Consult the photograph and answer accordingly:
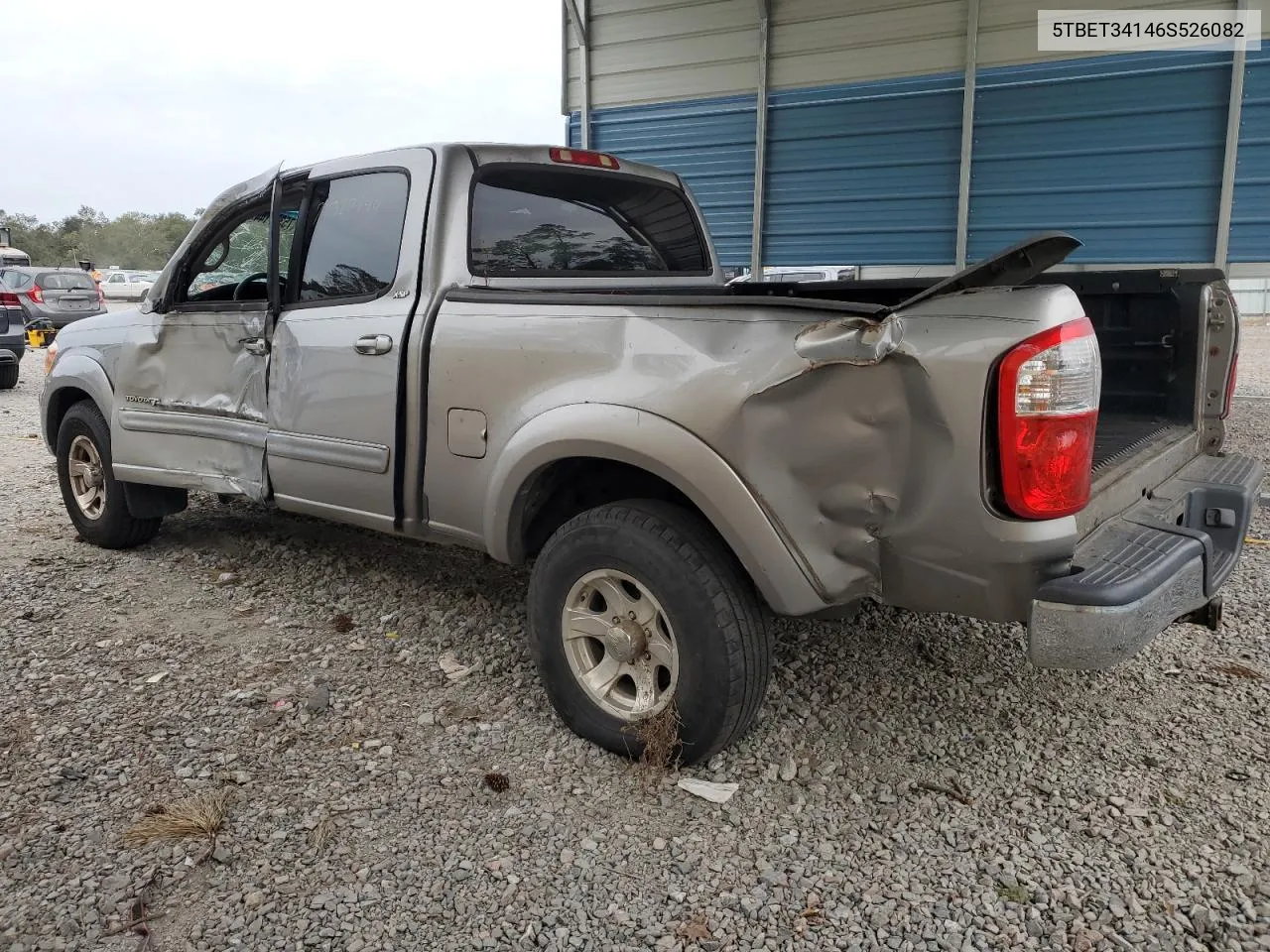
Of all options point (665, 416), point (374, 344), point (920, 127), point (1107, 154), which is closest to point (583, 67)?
point (920, 127)

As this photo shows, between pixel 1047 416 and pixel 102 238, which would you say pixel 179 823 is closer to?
pixel 1047 416

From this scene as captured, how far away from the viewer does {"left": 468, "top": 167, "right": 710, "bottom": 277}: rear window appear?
11.8 feet

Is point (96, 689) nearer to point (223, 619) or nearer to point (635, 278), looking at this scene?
point (223, 619)

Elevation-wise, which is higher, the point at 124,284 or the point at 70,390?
the point at 124,284

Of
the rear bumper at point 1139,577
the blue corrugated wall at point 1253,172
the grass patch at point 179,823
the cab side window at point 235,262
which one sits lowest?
the grass patch at point 179,823

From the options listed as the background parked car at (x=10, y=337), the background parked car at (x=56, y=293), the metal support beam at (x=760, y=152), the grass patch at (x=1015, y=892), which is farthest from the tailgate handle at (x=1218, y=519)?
the background parked car at (x=56, y=293)

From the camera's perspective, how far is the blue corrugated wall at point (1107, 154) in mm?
7727

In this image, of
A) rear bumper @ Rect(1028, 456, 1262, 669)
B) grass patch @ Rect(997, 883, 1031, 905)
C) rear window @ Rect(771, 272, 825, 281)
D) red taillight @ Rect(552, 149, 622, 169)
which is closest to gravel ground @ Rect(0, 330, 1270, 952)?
grass patch @ Rect(997, 883, 1031, 905)

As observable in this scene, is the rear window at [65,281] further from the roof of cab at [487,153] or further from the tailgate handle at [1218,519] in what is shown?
the tailgate handle at [1218,519]

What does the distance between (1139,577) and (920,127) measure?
7.44m

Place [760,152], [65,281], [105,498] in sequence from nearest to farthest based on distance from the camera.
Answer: [105,498] < [760,152] < [65,281]

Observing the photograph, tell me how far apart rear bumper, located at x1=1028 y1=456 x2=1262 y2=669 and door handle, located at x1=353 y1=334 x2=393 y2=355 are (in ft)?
7.56

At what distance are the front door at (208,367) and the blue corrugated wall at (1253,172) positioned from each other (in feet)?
24.1

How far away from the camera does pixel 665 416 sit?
2.60 meters
